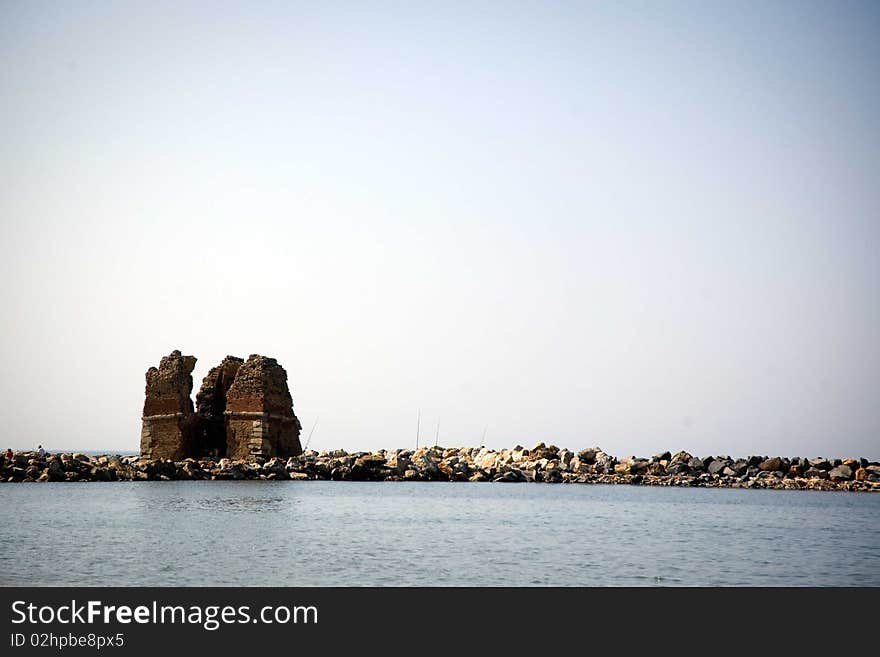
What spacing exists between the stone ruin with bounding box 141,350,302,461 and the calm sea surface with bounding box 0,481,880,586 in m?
6.76

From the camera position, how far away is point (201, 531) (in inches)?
953

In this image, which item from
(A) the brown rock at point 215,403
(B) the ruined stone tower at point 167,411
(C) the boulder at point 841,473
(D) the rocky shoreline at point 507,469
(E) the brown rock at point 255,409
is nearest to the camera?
(D) the rocky shoreline at point 507,469

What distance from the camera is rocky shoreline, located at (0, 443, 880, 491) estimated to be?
44.9m

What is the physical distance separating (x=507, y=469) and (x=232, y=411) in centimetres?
1716

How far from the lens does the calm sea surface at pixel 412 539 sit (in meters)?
17.7

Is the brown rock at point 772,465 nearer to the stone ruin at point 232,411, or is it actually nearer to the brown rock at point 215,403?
the stone ruin at point 232,411

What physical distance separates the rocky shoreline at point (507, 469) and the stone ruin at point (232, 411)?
0.97 m

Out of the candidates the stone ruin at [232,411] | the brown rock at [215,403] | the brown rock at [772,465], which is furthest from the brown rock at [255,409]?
the brown rock at [772,465]

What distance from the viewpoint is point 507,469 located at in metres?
55.5

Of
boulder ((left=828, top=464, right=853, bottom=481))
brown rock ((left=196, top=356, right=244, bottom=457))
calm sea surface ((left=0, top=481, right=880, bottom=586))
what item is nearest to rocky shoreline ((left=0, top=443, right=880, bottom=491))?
boulder ((left=828, top=464, right=853, bottom=481))
